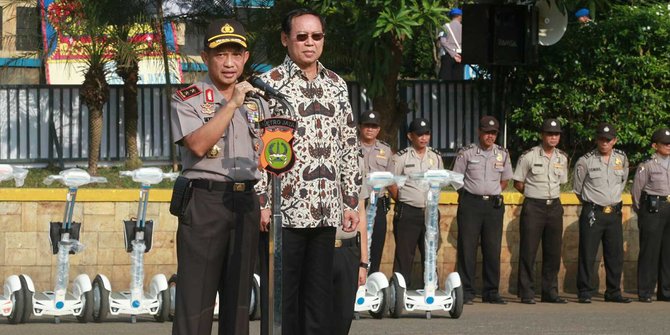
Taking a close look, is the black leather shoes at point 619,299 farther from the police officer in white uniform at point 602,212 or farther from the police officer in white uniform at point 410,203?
the police officer in white uniform at point 410,203

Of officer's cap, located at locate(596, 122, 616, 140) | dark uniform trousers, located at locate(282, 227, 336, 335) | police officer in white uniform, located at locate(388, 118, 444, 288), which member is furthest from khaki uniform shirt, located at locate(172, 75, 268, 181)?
officer's cap, located at locate(596, 122, 616, 140)

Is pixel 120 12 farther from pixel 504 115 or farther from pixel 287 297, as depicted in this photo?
pixel 287 297

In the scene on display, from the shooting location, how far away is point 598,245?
1516 cm

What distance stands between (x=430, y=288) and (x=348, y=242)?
4.90m

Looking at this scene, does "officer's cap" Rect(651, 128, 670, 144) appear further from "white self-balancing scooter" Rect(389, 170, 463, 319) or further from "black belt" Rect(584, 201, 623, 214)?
"white self-balancing scooter" Rect(389, 170, 463, 319)

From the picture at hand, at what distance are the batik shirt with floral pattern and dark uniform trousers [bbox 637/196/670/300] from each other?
321 inches

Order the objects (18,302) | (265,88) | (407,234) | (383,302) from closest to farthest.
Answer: (265,88), (18,302), (383,302), (407,234)

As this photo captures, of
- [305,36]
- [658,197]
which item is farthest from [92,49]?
[305,36]

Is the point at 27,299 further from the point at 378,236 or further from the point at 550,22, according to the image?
the point at 550,22

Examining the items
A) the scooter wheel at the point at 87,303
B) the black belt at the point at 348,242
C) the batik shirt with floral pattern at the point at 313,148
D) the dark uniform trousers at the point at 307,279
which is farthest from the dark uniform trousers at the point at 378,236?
the batik shirt with floral pattern at the point at 313,148

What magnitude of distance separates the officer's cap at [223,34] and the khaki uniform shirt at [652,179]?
8.81 m

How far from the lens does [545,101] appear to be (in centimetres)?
1798

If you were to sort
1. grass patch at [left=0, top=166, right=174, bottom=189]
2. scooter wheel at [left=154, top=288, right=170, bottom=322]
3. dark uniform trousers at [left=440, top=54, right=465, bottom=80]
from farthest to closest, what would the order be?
dark uniform trousers at [left=440, top=54, right=465, bottom=80] < grass patch at [left=0, top=166, right=174, bottom=189] < scooter wheel at [left=154, top=288, right=170, bottom=322]

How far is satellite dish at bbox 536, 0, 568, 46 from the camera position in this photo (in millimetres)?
16516
